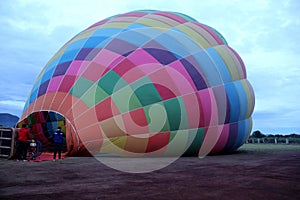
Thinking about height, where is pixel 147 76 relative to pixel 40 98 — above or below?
above

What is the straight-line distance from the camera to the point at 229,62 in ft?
39.5

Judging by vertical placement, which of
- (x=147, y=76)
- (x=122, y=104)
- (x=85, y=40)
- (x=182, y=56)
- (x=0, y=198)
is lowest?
(x=0, y=198)

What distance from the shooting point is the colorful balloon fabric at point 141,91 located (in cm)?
938

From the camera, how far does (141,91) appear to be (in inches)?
377

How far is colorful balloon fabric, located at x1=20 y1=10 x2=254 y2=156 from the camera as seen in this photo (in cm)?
938

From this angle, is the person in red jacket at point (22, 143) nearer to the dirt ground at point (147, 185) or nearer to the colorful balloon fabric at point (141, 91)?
the colorful balloon fabric at point (141, 91)

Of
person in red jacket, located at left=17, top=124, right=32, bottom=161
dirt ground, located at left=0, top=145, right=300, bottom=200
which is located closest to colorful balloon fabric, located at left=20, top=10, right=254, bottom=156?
person in red jacket, located at left=17, top=124, right=32, bottom=161

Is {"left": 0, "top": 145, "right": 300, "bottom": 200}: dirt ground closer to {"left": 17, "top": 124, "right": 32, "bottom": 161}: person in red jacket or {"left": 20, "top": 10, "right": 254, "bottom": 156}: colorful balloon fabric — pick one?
{"left": 20, "top": 10, "right": 254, "bottom": 156}: colorful balloon fabric

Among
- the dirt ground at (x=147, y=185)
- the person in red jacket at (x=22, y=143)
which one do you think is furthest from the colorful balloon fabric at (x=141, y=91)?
the dirt ground at (x=147, y=185)

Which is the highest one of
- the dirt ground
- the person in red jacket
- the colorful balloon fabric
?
the colorful balloon fabric

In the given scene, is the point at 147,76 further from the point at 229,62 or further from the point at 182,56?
the point at 229,62

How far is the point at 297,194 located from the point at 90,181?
332cm

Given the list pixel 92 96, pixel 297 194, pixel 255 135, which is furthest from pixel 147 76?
pixel 255 135

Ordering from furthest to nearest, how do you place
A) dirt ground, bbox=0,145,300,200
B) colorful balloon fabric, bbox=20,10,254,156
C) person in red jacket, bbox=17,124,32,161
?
person in red jacket, bbox=17,124,32,161
colorful balloon fabric, bbox=20,10,254,156
dirt ground, bbox=0,145,300,200
